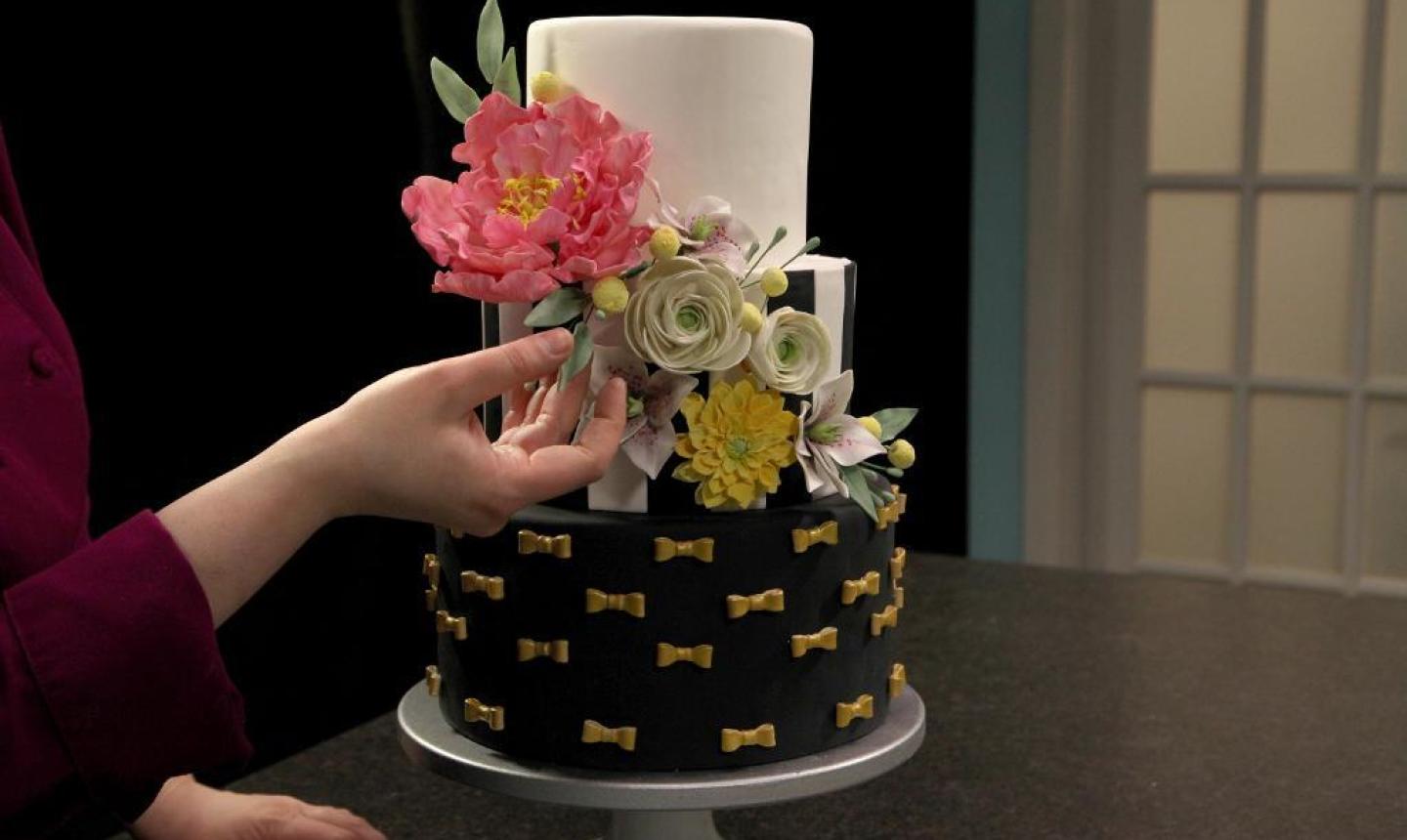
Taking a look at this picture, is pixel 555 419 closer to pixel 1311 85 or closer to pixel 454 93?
pixel 454 93

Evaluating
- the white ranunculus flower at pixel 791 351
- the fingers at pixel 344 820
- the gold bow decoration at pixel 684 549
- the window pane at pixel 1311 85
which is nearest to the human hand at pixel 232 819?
the fingers at pixel 344 820

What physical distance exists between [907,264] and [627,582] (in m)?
2.16

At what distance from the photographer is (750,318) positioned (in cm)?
100

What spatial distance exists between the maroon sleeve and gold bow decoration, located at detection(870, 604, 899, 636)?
0.42 meters

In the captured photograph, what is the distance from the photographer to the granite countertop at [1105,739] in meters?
1.26

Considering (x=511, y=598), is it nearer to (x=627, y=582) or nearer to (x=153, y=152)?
(x=627, y=582)

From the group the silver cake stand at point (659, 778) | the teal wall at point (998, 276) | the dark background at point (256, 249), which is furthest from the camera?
the teal wall at point (998, 276)

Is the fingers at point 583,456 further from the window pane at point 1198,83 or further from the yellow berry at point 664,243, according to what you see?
the window pane at point 1198,83

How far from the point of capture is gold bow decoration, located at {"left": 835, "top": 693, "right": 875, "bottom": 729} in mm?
1058

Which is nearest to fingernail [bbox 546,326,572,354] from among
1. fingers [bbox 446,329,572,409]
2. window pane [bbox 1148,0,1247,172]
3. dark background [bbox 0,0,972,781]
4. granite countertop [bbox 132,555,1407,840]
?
fingers [bbox 446,329,572,409]

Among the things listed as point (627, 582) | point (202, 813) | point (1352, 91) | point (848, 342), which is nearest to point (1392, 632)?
point (848, 342)

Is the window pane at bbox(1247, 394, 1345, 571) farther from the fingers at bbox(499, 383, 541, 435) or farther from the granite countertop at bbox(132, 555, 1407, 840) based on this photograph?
the fingers at bbox(499, 383, 541, 435)

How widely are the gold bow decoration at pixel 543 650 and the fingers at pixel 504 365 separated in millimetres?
167

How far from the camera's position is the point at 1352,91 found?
3242 millimetres
